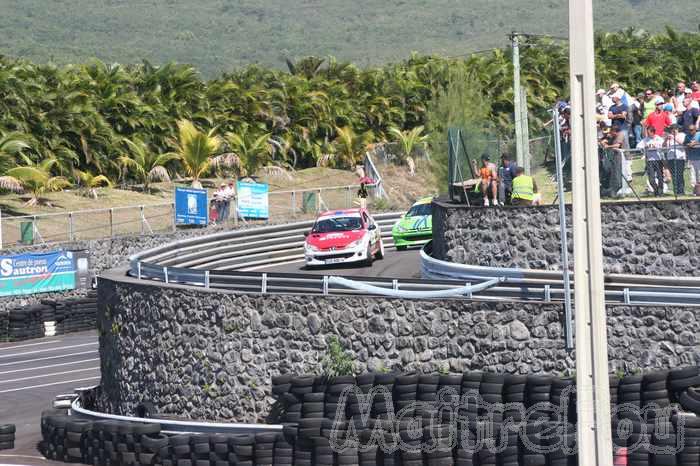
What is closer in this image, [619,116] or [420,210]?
[619,116]

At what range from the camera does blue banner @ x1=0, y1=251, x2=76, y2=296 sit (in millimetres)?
37969

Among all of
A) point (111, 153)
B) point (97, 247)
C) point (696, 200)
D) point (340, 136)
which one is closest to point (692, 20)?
point (340, 136)

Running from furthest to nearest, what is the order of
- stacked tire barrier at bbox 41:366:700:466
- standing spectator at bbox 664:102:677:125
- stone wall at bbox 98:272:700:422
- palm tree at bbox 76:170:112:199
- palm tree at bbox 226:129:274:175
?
palm tree at bbox 226:129:274:175
palm tree at bbox 76:170:112:199
standing spectator at bbox 664:102:677:125
stone wall at bbox 98:272:700:422
stacked tire barrier at bbox 41:366:700:466

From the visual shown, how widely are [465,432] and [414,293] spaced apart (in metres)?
2.91

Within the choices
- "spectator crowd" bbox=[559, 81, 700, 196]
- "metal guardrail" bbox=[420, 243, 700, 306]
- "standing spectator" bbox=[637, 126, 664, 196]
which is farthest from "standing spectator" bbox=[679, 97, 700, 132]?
"metal guardrail" bbox=[420, 243, 700, 306]

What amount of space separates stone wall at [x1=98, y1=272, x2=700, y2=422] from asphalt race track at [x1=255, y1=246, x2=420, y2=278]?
647 centimetres

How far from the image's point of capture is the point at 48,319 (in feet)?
121

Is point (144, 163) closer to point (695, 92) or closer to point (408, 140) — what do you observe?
point (408, 140)

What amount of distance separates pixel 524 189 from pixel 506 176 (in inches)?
19.6

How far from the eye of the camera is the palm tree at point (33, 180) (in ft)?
157

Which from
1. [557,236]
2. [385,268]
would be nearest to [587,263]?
[557,236]

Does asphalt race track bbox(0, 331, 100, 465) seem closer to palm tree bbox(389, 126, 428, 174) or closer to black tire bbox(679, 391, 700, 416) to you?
black tire bbox(679, 391, 700, 416)

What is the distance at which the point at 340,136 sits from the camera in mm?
63219

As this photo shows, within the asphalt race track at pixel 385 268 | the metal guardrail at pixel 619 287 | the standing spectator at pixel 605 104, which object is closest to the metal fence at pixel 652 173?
the standing spectator at pixel 605 104
